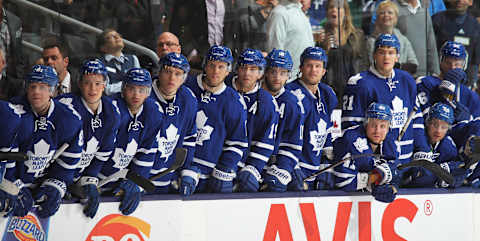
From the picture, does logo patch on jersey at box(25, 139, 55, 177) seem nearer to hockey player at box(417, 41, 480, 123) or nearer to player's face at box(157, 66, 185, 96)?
player's face at box(157, 66, 185, 96)

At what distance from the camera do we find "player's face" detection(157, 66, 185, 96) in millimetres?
4754

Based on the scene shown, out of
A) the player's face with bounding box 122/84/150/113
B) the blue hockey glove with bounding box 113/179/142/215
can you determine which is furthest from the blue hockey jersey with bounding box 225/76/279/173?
the blue hockey glove with bounding box 113/179/142/215

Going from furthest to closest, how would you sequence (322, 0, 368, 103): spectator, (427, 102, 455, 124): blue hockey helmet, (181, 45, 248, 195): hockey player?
1. (322, 0, 368, 103): spectator
2. (427, 102, 455, 124): blue hockey helmet
3. (181, 45, 248, 195): hockey player

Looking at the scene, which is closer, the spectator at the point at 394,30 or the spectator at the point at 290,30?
the spectator at the point at 290,30

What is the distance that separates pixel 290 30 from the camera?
6324mm

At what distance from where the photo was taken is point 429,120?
20.0ft

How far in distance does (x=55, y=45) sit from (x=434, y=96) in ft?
9.93

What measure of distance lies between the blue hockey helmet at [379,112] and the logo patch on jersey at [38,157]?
240 cm

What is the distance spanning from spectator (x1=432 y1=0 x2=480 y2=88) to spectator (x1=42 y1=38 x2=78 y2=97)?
3.72 m

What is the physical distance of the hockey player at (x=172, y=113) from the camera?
4723mm

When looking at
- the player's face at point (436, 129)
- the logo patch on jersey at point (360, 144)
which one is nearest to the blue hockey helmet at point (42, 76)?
the logo patch on jersey at point (360, 144)

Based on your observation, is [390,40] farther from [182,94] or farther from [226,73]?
[182,94]

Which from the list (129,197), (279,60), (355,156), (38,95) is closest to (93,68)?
(38,95)

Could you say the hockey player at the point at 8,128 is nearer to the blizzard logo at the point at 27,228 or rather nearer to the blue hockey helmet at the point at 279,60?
the blizzard logo at the point at 27,228
